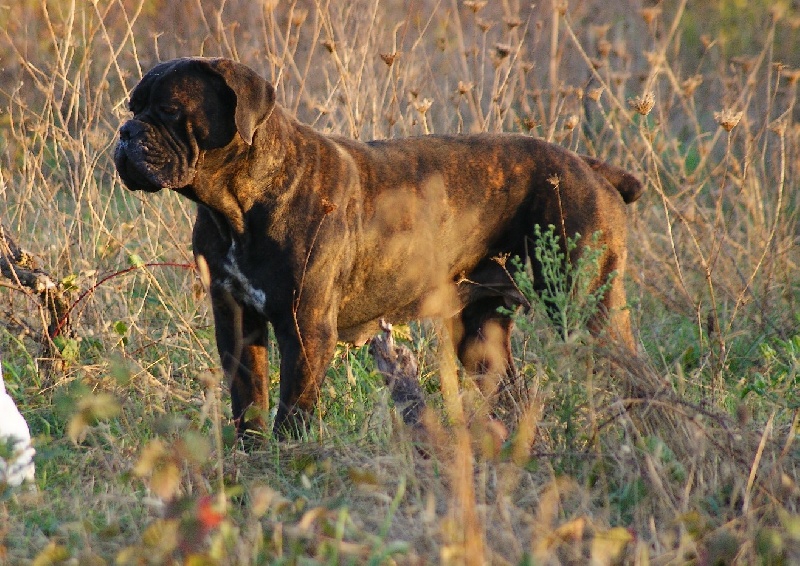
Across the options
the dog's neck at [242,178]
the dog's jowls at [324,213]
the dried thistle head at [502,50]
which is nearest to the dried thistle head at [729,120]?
the dog's jowls at [324,213]

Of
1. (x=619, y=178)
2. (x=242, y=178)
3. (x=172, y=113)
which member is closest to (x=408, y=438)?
(x=242, y=178)

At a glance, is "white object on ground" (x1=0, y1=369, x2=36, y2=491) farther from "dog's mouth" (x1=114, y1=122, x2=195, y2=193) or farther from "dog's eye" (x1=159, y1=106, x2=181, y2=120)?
"dog's eye" (x1=159, y1=106, x2=181, y2=120)

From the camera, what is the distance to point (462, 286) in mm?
4703

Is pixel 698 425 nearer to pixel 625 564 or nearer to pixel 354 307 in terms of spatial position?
pixel 625 564

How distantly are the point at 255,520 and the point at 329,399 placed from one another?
1.57 m

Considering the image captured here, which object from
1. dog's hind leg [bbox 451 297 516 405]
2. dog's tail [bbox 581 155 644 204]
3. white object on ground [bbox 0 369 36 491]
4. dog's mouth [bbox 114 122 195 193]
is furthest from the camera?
dog's hind leg [bbox 451 297 516 405]

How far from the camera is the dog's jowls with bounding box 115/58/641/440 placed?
3.83 m

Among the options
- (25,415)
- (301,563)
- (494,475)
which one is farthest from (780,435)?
(25,415)

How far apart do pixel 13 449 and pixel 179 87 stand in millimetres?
1440

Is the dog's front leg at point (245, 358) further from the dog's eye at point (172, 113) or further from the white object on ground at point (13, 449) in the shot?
the white object on ground at point (13, 449)

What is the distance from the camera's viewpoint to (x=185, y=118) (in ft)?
12.5

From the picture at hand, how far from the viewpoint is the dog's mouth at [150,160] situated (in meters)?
3.73

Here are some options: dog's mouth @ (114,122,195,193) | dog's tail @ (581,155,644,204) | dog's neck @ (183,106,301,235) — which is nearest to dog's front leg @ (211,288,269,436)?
dog's neck @ (183,106,301,235)

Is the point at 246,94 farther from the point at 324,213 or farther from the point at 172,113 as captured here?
the point at 324,213
